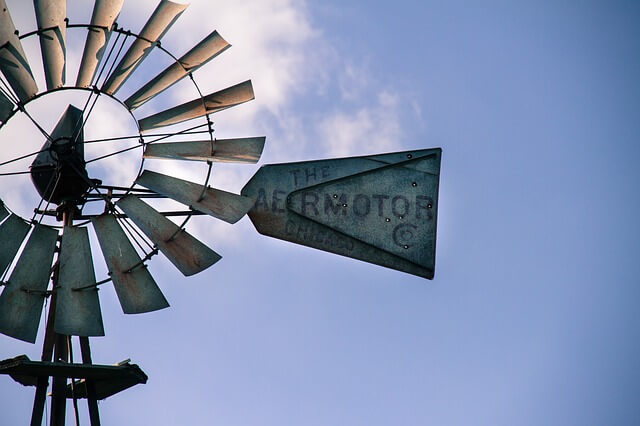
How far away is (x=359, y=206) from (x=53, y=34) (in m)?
3.05

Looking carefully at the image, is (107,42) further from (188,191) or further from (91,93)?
(188,191)

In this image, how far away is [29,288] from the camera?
896 centimetres

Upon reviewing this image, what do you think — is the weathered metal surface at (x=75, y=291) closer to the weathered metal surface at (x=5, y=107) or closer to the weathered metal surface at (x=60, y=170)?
the weathered metal surface at (x=60, y=170)

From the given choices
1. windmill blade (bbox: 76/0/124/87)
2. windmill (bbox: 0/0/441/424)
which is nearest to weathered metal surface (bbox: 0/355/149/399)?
windmill (bbox: 0/0/441/424)

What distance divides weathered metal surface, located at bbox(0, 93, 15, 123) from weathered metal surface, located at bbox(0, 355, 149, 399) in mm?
1946

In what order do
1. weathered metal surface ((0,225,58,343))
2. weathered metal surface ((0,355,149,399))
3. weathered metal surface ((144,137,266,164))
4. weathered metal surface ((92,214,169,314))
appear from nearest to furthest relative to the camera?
weathered metal surface ((0,355,149,399)), weathered metal surface ((0,225,58,343)), weathered metal surface ((92,214,169,314)), weathered metal surface ((144,137,266,164))

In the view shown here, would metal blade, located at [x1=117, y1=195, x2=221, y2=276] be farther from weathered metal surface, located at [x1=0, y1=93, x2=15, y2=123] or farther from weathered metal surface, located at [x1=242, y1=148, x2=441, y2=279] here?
weathered metal surface, located at [x1=0, y1=93, x2=15, y2=123]

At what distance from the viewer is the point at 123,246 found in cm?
927

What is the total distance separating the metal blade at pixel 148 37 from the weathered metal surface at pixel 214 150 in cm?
65

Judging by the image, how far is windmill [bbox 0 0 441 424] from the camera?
894cm

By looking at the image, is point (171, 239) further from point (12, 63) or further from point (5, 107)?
point (12, 63)

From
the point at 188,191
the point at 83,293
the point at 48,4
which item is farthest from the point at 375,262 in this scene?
the point at 48,4

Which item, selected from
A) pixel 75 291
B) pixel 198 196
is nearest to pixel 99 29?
pixel 198 196

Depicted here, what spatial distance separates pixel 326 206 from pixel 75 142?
2279 millimetres
